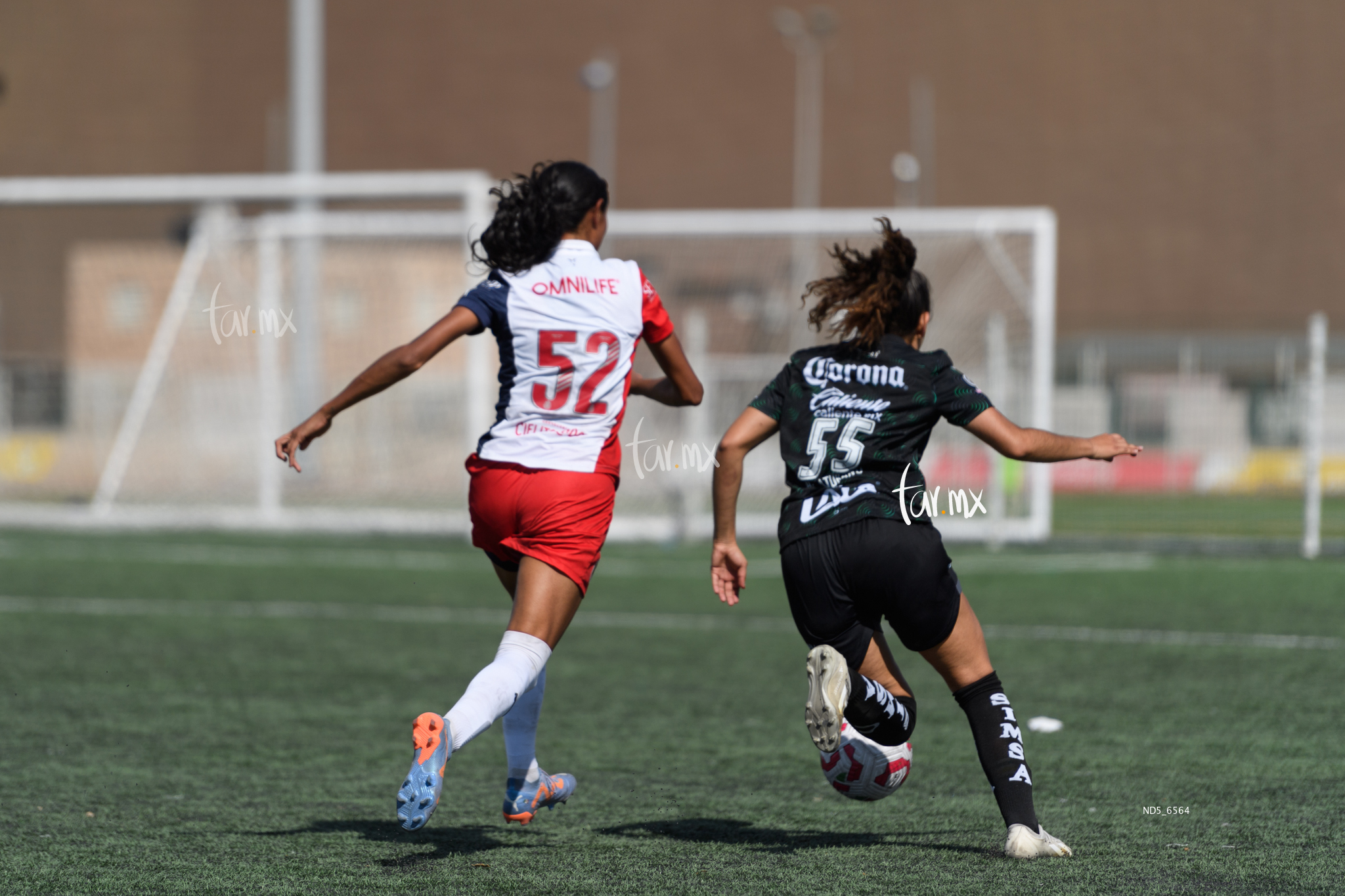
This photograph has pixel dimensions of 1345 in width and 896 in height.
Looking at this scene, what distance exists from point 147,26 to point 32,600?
36765mm

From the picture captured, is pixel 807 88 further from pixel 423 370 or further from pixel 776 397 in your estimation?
pixel 776 397

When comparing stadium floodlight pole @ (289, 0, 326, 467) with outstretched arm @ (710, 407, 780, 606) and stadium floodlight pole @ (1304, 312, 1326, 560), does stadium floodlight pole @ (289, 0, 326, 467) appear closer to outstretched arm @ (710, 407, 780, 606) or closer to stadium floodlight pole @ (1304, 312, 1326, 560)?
stadium floodlight pole @ (1304, 312, 1326, 560)

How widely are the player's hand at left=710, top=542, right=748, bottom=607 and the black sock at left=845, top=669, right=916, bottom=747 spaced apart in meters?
0.41

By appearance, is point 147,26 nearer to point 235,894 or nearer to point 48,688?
point 48,688

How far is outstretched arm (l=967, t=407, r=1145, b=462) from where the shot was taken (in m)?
3.96

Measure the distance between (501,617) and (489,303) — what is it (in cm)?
617

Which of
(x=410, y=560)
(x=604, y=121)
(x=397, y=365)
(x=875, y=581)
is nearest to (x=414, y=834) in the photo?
(x=397, y=365)

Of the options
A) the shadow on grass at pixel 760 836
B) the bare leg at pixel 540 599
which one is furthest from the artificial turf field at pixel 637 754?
the bare leg at pixel 540 599

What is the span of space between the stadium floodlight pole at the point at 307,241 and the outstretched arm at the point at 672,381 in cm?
1130

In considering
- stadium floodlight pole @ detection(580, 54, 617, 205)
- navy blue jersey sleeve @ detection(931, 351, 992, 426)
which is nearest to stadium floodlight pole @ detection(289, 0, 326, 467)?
navy blue jersey sleeve @ detection(931, 351, 992, 426)

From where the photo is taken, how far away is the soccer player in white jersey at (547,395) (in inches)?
163

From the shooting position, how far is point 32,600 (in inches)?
421

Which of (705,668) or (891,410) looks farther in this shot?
(705,668)

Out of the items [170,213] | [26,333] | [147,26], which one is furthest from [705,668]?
[147,26]
